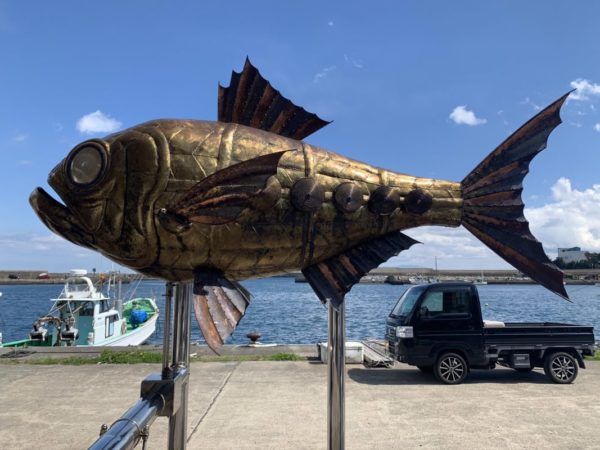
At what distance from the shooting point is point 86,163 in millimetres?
1944

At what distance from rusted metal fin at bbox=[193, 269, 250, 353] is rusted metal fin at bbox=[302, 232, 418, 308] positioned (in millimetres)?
A: 386

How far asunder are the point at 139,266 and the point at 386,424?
4.55m

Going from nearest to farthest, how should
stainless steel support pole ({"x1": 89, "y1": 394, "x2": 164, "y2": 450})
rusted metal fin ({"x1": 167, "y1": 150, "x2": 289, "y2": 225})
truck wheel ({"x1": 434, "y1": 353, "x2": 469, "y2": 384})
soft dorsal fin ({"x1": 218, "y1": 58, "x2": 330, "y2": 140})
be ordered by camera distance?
1. stainless steel support pole ({"x1": 89, "y1": 394, "x2": 164, "y2": 450})
2. rusted metal fin ({"x1": 167, "y1": 150, "x2": 289, "y2": 225})
3. soft dorsal fin ({"x1": 218, "y1": 58, "x2": 330, "y2": 140})
4. truck wheel ({"x1": 434, "y1": 353, "x2": 469, "y2": 384})

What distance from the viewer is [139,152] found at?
1970 millimetres

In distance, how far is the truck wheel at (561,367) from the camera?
25.6ft

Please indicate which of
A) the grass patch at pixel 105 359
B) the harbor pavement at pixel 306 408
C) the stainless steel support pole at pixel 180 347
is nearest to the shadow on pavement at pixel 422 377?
the harbor pavement at pixel 306 408

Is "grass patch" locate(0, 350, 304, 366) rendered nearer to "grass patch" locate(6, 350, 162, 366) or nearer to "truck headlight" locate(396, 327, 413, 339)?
"grass patch" locate(6, 350, 162, 366)

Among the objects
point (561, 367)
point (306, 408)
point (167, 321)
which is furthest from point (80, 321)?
point (167, 321)

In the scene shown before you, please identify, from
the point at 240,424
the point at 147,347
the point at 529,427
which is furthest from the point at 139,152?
the point at 147,347

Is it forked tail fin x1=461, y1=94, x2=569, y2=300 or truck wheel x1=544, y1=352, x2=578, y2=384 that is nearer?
forked tail fin x1=461, y1=94, x2=569, y2=300

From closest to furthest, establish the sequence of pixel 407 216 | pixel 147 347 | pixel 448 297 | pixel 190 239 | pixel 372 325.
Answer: pixel 190 239 → pixel 407 216 → pixel 448 297 → pixel 147 347 → pixel 372 325

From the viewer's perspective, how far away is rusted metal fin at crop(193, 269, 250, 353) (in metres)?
1.89


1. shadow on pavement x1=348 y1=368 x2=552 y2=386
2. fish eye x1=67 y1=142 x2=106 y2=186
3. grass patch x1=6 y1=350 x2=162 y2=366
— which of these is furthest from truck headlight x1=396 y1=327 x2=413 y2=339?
fish eye x1=67 y1=142 x2=106 y2=186

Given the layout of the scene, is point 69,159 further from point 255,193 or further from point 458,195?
point 458,195
